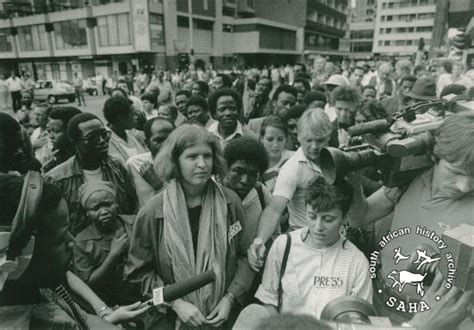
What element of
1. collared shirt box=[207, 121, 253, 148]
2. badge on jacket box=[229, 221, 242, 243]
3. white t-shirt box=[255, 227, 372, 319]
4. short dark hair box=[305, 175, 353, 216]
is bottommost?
white t-shirt box=[255, 227, 372, 319]

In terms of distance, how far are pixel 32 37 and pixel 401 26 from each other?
2204 inches

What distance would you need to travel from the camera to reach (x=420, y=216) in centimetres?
138

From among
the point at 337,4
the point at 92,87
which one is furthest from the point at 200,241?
the point at 337,4

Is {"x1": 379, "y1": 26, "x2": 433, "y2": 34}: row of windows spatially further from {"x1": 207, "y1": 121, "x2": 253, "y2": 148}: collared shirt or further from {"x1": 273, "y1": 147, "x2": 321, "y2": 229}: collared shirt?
{"x1": 273, "y1": 147, "x2": 321, "y2": 229}: collared shirt

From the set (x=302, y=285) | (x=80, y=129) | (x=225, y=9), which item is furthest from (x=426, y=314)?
(x=225, y=9)

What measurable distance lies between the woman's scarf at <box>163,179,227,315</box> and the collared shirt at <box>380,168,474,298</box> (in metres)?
0.78

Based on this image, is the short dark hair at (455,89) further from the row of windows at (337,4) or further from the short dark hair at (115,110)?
the row of windows at (337,4)

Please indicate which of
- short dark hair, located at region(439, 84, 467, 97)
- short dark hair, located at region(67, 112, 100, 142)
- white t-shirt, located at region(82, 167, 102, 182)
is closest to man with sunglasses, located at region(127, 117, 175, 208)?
white t-shirt, located at region(82, 167, 102, 182)

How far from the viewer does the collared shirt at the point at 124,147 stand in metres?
3.10

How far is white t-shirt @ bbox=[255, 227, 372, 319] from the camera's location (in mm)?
1503

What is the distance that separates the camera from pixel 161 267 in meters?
1.71

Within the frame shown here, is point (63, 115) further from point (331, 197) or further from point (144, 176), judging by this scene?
point (331, 197)

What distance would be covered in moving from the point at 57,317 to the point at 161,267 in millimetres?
541

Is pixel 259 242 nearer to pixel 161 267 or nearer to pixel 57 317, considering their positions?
pixel 161 267
